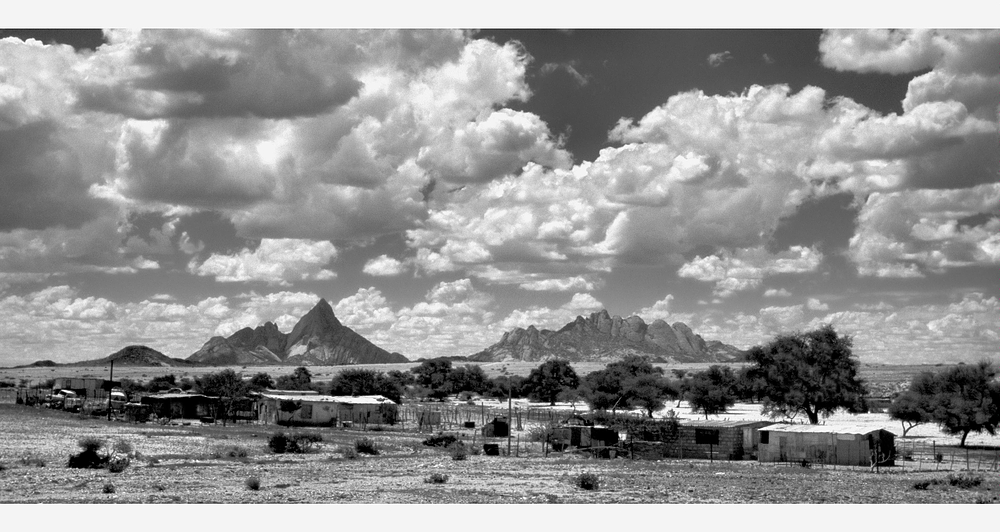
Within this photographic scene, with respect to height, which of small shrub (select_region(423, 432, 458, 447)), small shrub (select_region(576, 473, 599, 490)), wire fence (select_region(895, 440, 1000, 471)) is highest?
small shrub (select_region(576, 473, 599, 490))

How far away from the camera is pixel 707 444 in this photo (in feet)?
162

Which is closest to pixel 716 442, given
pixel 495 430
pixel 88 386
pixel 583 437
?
pixel 583 437

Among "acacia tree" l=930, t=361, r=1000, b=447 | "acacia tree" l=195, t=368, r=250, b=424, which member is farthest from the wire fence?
"acacia tree" l=195, t=368, r=250, b=424

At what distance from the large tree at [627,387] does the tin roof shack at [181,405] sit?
3857cm

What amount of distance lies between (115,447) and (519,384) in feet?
317

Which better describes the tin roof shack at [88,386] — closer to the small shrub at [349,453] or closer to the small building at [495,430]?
the small building at [495,430]

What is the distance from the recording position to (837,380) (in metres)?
74.9

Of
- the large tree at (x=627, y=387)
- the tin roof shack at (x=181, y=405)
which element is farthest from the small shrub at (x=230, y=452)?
the large tree at (x=627, y=387)

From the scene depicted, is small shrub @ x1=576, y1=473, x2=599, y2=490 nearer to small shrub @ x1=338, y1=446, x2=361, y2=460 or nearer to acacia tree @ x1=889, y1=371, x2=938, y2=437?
small shrub @ x1=338, y1=446, x2=361, y2=460

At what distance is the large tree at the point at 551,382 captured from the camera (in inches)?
4948

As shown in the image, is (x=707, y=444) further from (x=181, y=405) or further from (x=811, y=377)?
(x=181, y=405)

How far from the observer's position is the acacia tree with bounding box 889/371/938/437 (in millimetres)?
62250

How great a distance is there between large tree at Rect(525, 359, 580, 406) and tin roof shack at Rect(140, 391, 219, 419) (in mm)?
57607

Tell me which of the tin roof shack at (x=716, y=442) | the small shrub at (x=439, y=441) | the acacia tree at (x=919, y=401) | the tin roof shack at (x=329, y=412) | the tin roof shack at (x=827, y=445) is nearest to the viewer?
the tin roof shack at (x=827, y=445)
